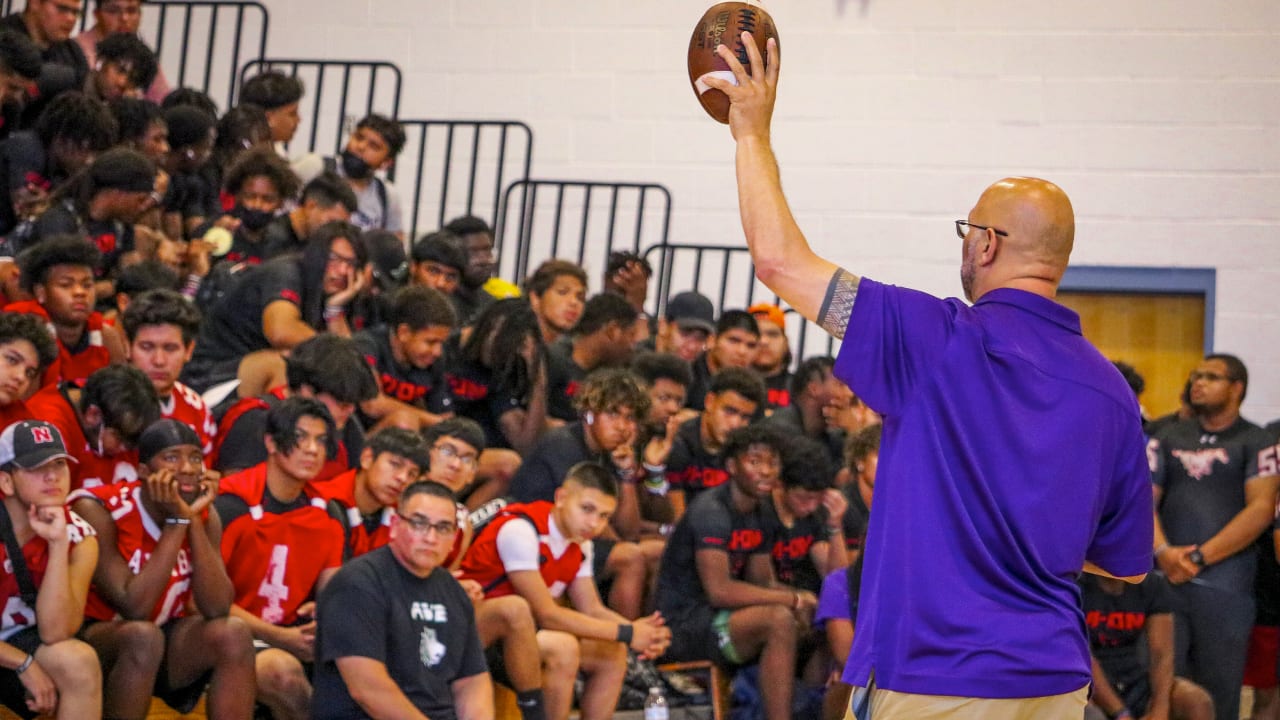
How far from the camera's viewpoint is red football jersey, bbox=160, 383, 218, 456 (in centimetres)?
525

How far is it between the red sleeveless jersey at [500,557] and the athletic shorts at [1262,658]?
3.20 m

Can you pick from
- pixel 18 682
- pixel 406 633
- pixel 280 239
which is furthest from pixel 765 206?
pixel 280 239

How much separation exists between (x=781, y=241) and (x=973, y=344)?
34 centimetres

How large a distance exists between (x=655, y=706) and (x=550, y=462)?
980 millimetres

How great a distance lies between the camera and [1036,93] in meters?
9.17

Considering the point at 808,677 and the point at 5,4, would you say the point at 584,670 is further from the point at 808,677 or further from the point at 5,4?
the point at 5,4

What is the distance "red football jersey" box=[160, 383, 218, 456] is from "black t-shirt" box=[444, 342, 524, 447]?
1268mm

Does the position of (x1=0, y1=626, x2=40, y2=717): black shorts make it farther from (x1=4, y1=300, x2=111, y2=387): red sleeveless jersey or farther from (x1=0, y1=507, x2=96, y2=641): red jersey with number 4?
(x1=4, y1=300, x2=111, y2=387): red sleeveless jersey

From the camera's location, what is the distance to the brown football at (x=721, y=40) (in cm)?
261

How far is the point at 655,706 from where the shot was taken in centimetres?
582

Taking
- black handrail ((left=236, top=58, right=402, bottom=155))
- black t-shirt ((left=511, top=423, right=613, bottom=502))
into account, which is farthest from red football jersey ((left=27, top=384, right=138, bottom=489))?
black handrail ((left=236, top=58, right=402, bottom=155))

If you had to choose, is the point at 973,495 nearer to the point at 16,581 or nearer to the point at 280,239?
the point at 16,581

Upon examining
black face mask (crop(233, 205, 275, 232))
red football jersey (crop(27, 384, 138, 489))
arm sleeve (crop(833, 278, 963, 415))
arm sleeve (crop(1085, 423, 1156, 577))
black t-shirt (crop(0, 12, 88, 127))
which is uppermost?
black t-shirt (crop(0, 12, 88, 127))

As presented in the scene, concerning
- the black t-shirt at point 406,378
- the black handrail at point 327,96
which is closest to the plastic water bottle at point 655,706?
the black t-shirt at point 406,378
